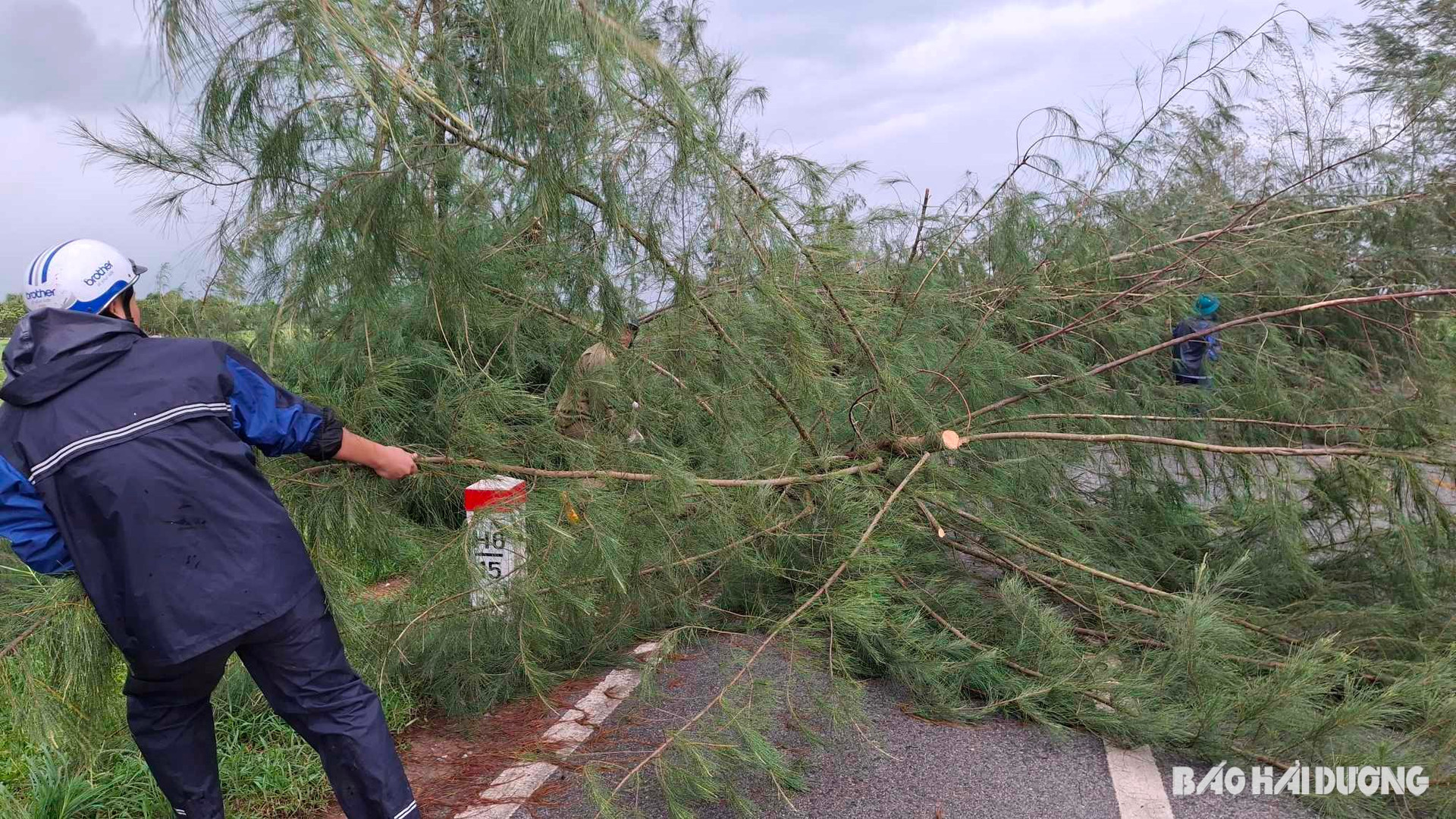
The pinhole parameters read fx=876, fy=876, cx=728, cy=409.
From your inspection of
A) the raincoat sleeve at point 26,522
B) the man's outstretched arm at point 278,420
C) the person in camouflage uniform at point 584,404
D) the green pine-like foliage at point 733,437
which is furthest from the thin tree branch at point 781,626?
the raincoat sleeve at point 26,522

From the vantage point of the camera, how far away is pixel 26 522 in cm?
221

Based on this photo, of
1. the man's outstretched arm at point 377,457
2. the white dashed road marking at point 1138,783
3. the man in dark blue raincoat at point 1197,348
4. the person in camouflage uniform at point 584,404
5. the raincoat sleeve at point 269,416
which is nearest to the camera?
the raincoat sleeve at point 269,416

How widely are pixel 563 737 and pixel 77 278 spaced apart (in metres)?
2.24

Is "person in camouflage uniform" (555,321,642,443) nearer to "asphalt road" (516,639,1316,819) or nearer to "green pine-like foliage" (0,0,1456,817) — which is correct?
"green pine-like foliage" (0,0,1456,817)

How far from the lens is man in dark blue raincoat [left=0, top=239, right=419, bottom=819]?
7.14 feet

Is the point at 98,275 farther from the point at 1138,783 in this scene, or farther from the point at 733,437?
the point at 1138,783

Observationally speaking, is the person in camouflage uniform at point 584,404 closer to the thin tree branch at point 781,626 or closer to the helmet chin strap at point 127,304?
the thin tree branch at point 781,626

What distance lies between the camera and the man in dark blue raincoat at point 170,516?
7.14 ft

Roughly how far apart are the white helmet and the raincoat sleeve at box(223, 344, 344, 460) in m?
0.32

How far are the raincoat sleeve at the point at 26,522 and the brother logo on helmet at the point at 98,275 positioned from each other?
0.49 metres

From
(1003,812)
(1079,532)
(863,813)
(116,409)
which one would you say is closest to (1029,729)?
(1003,812)

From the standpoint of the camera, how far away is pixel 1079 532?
4.30 meters

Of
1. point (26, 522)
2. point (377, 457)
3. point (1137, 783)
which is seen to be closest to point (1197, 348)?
point (1137, 783)

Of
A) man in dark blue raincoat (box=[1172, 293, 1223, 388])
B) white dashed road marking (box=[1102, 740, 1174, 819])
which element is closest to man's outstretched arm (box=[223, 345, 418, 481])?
white dashed road marking (box=[1102, 740, 1174, 819])
